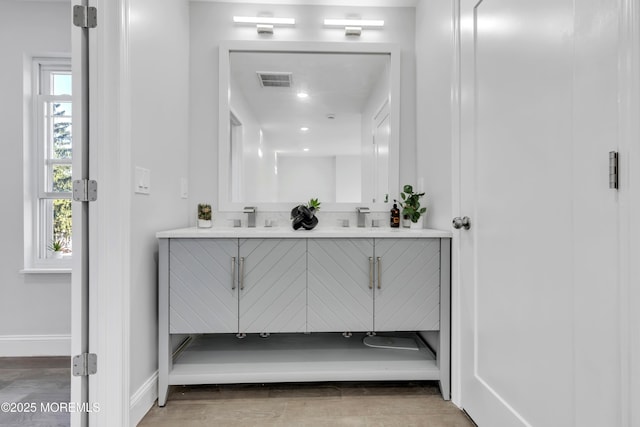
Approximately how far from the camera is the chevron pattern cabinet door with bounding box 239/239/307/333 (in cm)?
175

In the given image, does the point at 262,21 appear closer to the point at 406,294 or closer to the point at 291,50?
the point at 291,50

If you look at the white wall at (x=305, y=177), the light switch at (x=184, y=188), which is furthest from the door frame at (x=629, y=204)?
the light switch at (x=184, y=188)

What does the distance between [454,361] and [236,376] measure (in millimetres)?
1116

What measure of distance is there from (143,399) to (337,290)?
1.06 m

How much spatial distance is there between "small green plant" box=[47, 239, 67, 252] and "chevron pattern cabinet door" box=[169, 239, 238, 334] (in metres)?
1.35

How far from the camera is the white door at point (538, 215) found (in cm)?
90

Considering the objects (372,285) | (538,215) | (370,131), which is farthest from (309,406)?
(370,131)

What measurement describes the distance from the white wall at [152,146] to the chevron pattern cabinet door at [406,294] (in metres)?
1.15

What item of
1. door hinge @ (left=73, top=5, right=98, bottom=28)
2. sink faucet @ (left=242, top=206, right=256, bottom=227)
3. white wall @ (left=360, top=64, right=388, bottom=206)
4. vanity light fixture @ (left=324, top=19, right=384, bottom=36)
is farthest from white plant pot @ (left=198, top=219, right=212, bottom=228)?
vanity light fixture @ (left=324, top=19, right=384, bottom=36)

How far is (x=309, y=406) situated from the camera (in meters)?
1.71

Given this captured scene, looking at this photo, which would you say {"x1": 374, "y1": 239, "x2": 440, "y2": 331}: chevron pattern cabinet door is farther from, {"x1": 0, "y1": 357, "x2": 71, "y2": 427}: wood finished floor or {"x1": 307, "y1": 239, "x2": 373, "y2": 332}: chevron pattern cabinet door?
{"x1": 0, "y1": 357, "x2": 71, "y2": 427}: wood finished floor

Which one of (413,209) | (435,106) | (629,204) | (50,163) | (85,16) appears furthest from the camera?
(50,163)

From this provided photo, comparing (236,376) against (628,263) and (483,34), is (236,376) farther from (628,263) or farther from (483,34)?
(483,34)

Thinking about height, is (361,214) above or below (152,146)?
below
